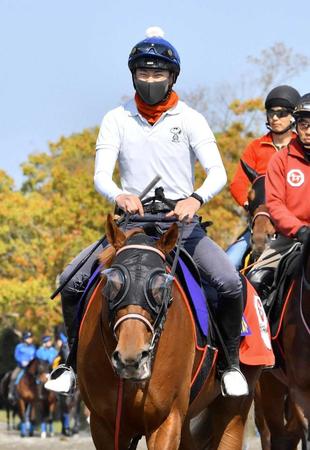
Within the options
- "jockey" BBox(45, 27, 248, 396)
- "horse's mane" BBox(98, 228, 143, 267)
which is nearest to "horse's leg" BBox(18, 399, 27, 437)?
"jockey" BBox(45, 27, 248, 396)

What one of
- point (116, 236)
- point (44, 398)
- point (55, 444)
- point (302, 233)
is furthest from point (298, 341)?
point (44, 398)

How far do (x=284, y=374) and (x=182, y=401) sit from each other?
313 cm

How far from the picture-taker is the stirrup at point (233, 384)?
8820 millimetres

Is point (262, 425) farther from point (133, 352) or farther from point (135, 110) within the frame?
point (133, 352)

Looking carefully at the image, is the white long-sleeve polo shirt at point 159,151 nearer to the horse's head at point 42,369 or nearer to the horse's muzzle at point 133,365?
the horse's muzzle at point 133,365

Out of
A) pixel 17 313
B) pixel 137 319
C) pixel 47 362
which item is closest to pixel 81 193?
pixel 17 313

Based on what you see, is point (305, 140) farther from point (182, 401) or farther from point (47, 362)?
point (47, 362)

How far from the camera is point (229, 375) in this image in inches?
351

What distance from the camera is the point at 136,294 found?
733 centimetres

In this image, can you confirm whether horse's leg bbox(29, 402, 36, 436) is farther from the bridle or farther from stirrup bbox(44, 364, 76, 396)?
the bridle

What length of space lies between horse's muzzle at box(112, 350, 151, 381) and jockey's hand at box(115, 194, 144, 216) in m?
1.28

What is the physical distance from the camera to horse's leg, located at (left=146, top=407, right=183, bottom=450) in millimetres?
7664

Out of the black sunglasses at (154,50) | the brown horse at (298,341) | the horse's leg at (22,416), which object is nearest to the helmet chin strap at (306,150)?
the brown horse at (298,341)

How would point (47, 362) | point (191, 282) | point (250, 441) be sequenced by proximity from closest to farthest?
point (191, 282) → point (250, 441) → point (47, 362)
